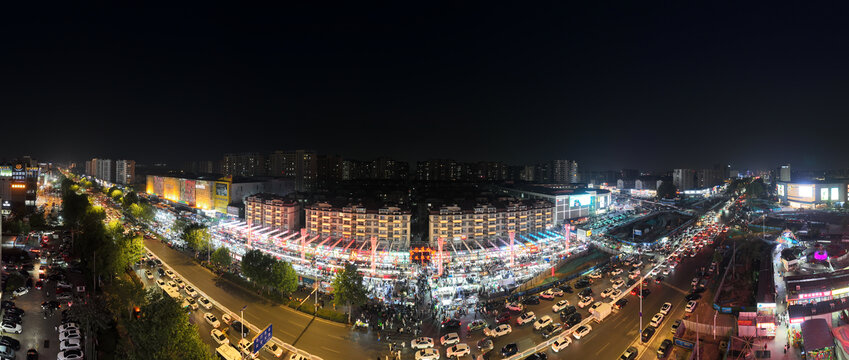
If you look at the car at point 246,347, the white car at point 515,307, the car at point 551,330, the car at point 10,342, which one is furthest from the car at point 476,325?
the car at point 10,342

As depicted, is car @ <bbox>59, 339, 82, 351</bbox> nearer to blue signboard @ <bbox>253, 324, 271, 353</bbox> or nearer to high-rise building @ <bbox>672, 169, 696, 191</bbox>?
blue signboard @ <bbox>253, 324, 271, 353</bbox>

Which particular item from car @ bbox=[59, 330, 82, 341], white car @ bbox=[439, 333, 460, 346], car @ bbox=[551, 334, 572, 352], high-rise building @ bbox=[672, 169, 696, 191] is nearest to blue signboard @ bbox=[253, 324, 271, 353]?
white car @ bbox=[439, 333, 460, 346]

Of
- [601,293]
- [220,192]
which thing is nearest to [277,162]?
[220,192]

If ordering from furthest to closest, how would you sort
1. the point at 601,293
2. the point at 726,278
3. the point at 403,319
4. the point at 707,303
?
the point at 726,278
the point at 601,293
the point at 707,303
the point at 403,319

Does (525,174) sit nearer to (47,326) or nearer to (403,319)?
(403,319)

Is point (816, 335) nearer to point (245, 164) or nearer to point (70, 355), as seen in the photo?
point (70, 355)
